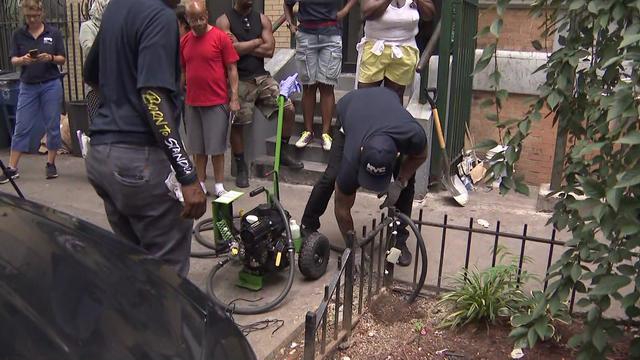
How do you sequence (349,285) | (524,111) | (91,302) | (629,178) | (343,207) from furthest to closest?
(524,111) → (343,207) → (349,285) → (629,178) → (91,302)

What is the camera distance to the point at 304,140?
6.59m

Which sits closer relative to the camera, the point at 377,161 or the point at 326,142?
the point at 377,161

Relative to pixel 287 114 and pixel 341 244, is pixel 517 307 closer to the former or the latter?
pixel 341 244

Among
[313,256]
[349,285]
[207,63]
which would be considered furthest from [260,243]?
[207,63]

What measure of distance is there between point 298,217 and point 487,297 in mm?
2315

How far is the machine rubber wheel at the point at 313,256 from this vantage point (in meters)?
4.07

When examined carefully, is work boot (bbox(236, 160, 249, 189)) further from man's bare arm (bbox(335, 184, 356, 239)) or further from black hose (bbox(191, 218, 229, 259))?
man's bare arm (bbox(335, 184, 356, 239))

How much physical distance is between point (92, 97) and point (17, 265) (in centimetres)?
469

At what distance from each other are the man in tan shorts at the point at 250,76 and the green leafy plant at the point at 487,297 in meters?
3.10

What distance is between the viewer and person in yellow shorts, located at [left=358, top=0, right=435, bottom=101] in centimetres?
583

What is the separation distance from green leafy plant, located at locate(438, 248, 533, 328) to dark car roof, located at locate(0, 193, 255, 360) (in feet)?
5.87

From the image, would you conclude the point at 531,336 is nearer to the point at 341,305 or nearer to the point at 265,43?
the point at 341,305

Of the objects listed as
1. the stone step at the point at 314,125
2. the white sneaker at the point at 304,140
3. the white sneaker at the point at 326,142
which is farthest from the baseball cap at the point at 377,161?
the stone step at the point at 314,125

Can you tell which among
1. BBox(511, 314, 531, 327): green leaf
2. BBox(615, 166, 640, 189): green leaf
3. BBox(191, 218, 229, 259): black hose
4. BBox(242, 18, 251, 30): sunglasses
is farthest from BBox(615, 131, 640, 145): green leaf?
BBox(242, 18, 251, 30): sunglasses
